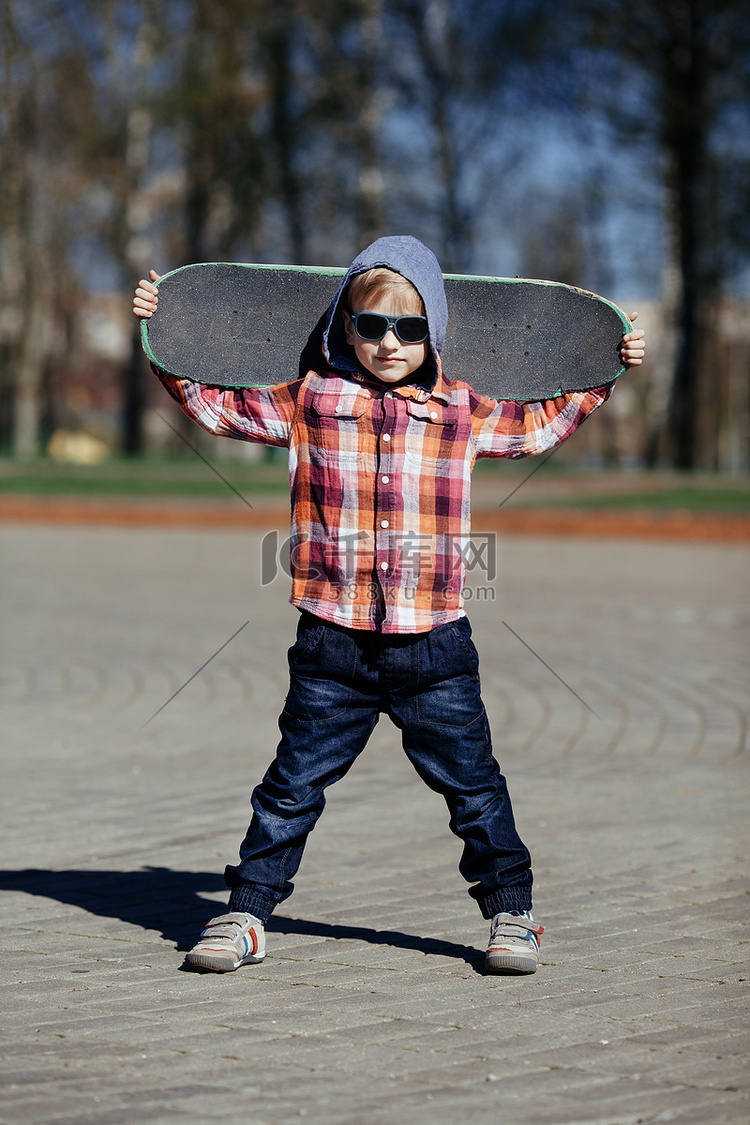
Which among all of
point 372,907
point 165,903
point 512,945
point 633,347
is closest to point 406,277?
point 633,347

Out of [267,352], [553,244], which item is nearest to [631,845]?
[267,352]

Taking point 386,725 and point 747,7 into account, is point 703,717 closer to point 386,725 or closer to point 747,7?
point 386,725

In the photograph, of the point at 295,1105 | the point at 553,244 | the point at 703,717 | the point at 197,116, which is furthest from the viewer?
the point at 553,244

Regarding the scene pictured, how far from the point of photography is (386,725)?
6430 millimetres

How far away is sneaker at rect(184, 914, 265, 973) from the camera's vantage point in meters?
3.31

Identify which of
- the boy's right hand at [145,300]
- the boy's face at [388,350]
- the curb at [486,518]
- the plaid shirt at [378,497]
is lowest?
the curb at [486,518]

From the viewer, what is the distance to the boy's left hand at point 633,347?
3.47 meters

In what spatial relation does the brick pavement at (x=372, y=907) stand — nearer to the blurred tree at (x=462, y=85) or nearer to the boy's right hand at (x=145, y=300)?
the boy's right hand at (x=145, y=300)

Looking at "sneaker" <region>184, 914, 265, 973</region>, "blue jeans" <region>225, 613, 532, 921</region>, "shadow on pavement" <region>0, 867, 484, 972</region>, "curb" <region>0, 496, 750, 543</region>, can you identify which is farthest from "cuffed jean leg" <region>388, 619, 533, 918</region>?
"curb" <region>0, 496, 750, 543</region>

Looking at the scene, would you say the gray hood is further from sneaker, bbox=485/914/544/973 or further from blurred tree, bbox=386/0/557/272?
blurred tree, bbox=386/0/557/272

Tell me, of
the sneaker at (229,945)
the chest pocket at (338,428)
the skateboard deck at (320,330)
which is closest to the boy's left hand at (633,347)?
the skateboard deck at (320,330)

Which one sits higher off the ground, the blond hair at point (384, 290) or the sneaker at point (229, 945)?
the blond hair at point (384, 290)

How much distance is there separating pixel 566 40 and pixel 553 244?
2099 centimetres

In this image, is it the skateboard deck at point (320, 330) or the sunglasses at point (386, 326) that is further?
the skateboard deck at point (320, 330)
